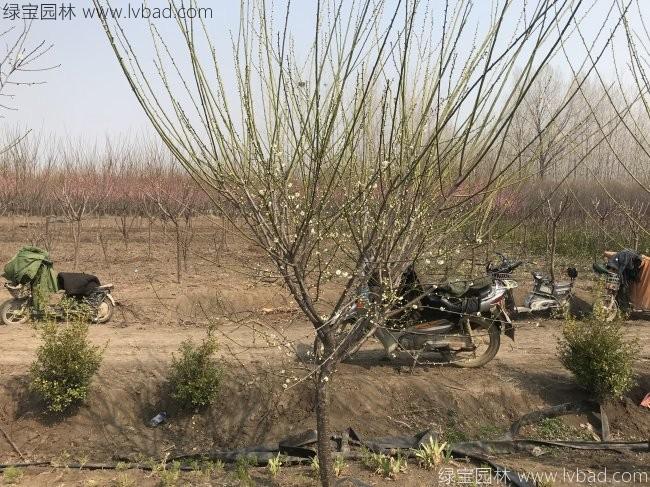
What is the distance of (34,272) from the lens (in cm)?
646

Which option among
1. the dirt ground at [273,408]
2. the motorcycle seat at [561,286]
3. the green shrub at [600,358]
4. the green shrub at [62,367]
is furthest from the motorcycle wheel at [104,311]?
the motorcycle seat at [561,286]

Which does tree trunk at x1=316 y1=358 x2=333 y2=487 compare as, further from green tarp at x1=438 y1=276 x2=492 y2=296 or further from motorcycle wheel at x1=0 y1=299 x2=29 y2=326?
motorcycle wheel at x1=0 y1=299 x2=29 y2=326

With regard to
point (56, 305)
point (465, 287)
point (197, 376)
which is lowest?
point (56, 305)

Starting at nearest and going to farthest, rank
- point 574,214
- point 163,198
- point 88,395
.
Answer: point 88,395 → point 163,198 → point 574,214

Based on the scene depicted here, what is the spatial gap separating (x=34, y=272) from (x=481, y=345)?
200 inches

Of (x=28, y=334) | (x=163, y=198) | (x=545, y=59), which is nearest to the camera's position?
(x=545, y=59)

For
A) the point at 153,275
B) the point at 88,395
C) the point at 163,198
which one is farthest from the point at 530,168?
the point at 163,198

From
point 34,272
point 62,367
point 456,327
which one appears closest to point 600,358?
point 456,327

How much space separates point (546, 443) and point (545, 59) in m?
3.53

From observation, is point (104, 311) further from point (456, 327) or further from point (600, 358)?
point (600, 358)

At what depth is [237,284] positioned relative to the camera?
341 inches

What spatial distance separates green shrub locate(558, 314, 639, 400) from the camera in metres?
4.96

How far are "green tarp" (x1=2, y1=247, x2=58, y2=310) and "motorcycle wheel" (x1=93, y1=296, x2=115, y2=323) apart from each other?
563mm

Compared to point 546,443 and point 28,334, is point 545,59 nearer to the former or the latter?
point 546,443
